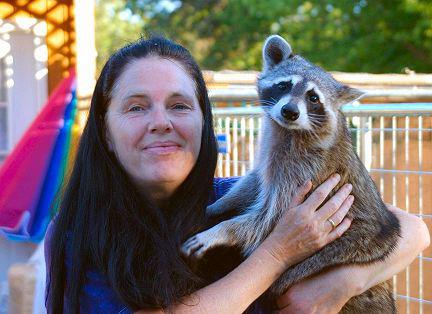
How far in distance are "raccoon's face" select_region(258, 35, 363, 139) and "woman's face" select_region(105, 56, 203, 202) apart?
1.79ft

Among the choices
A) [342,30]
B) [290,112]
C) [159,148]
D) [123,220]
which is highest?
[342,30]

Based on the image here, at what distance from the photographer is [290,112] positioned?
2344 millimetres

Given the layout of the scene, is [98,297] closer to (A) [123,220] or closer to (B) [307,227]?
(A) [123,220]

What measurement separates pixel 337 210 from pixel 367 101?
7.99 ft

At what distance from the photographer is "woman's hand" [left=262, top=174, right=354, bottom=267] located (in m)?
1.92

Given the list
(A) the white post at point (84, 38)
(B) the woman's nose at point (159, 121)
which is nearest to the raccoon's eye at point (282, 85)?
(B) the woman's nose at point (159, 121)

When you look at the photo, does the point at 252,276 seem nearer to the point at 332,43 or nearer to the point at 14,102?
the point at 14,102

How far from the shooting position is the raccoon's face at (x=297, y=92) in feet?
7.80

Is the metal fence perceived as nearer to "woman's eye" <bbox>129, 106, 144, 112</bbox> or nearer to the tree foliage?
"woman's eye" <bbox>129, 106, 144, 112</bbox>

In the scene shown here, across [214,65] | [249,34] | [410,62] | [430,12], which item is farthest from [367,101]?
[214,65]

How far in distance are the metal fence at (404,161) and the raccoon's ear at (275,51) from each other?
260mm

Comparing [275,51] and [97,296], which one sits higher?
[275,51]

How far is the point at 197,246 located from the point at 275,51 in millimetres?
1070

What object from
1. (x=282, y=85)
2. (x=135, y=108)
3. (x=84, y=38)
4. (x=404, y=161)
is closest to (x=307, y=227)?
(x=135, y=108)
